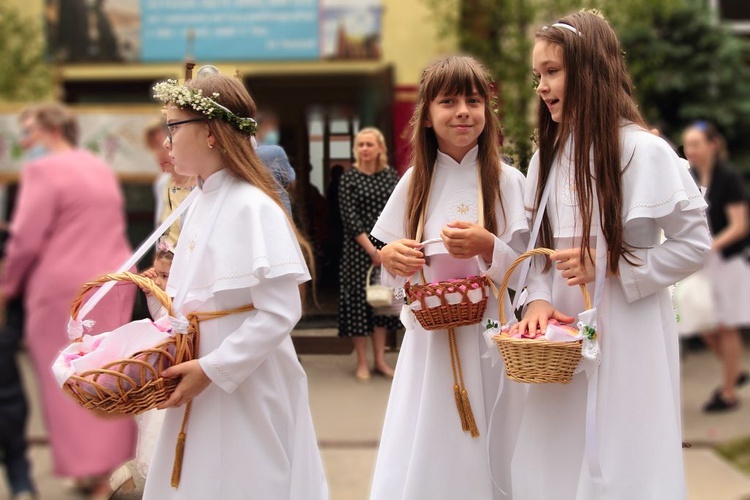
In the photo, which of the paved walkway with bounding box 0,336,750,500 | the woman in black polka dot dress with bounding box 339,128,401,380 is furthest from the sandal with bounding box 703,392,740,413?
the woman in black polka dot dress with bounding box 339,128,401,380

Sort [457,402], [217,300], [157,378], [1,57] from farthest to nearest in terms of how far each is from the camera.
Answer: [1,57]
[457,402]
[217,300]
[157,378]

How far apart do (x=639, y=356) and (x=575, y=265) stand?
1.02ft

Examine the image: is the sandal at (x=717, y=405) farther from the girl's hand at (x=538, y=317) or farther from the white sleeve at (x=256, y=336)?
the white sleeve at (x=256, y=336)

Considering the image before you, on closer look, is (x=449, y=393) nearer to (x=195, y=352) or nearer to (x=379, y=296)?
(x=195, y=352)

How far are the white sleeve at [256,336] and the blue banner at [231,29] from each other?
21.4 ft

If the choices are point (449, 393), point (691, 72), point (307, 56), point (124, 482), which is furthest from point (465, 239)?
point (691, 72)

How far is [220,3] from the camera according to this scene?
9.14 meters

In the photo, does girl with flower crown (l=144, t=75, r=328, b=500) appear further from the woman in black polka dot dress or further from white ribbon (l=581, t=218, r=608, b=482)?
the woman in black polka dot dress

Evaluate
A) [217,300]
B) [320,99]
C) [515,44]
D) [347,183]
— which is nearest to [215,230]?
[217,300]

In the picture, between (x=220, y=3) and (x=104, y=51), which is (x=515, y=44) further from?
(x=104, y=51)

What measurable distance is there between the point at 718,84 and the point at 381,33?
2.99 meters

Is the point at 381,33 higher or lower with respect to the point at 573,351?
higher

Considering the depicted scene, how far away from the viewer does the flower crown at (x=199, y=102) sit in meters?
2.85

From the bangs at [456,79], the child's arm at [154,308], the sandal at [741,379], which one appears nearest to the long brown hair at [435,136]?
the bangs at [456,79]
